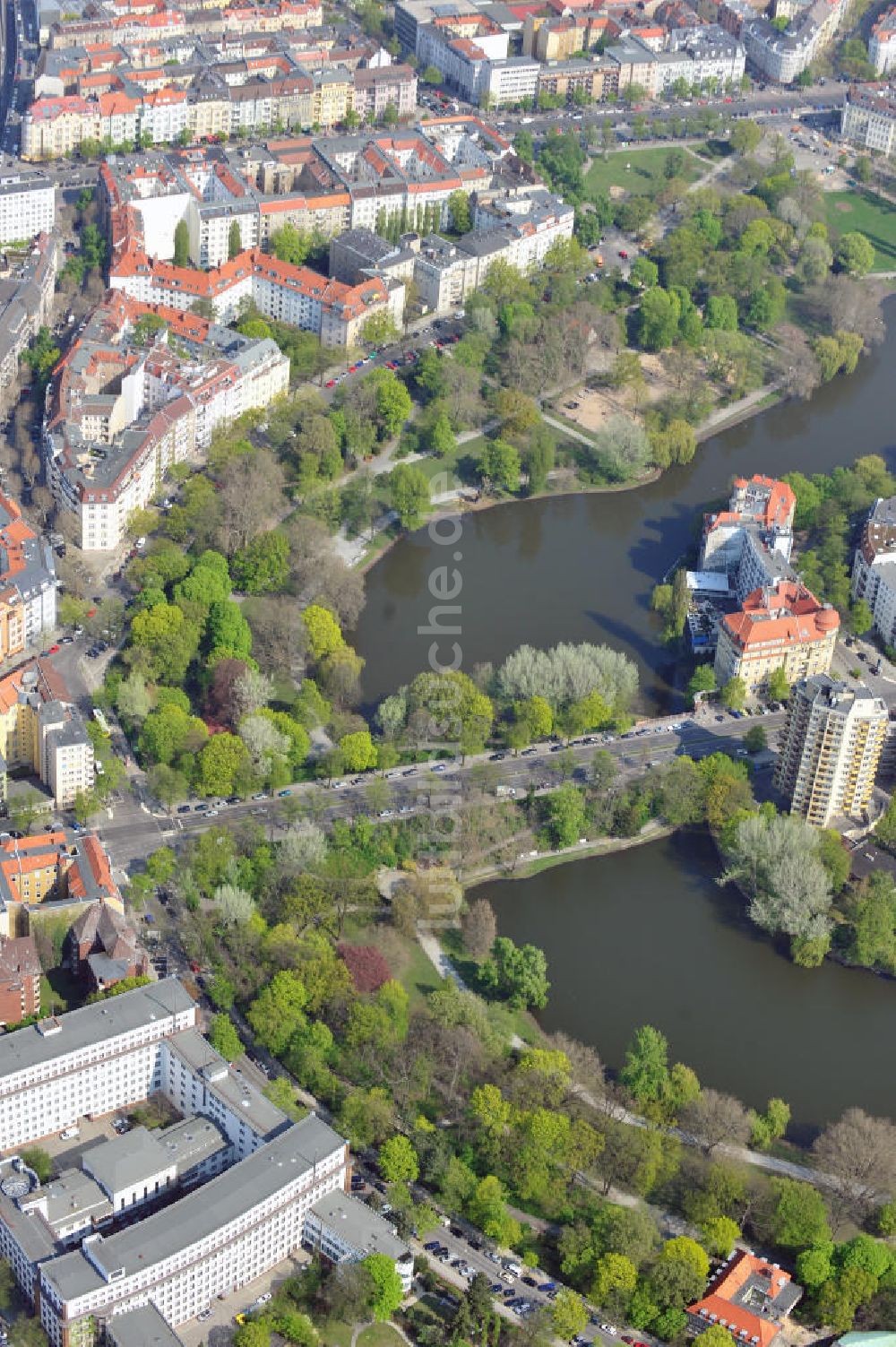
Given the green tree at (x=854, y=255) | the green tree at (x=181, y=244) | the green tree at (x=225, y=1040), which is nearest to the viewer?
the green tree at (x=225, y=1040)

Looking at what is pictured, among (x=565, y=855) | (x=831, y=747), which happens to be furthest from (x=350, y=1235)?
(x=831, y=747)

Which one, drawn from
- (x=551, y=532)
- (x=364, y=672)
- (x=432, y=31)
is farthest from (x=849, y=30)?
(x=364, y=672)

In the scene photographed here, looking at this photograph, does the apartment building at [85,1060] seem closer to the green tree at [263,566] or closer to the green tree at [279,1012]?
the green tree at [279,1012]

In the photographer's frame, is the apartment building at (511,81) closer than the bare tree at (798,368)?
No

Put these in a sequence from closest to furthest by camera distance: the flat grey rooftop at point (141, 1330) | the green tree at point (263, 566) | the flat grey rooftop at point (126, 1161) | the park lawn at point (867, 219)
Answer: the flat grey rooftop at point (141, 1330) → the flat grey rooftop at point (126, 1161) → the green tree at point (263, 566) → the park lawn at point (867, 219)

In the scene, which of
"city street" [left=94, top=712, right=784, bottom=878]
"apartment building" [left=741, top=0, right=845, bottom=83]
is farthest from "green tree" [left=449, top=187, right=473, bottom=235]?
"city street" [left=94, top=712, right=784, bottom=878]

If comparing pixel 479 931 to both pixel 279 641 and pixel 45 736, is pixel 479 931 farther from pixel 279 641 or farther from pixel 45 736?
pixel 279 641

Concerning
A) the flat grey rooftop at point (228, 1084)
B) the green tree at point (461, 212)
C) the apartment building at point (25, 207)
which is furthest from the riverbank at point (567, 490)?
the flat grey rooftop at point (228, 1084)

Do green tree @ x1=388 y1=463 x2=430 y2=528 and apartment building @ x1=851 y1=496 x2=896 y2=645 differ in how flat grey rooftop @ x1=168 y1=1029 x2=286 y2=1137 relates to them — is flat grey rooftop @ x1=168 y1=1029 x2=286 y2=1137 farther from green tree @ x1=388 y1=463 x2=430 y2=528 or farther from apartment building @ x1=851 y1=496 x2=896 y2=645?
apartment building @ x1=851 y1=496 x2=896 y2=645
